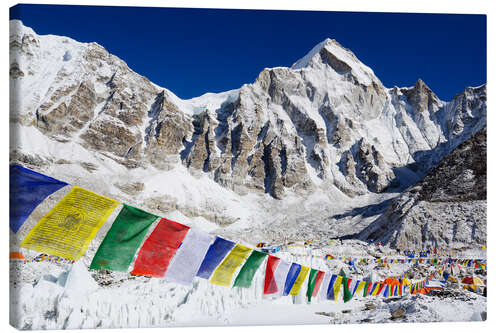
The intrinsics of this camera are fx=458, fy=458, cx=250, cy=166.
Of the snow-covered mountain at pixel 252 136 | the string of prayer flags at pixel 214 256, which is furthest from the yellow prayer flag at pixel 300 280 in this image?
the snow-covered mountain at pixel 252 136

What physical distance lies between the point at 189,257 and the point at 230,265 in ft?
3.29

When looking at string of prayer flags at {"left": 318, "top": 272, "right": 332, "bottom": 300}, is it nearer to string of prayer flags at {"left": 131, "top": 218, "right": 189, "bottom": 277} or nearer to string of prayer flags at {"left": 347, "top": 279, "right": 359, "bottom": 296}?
string of prayer flags at {"left": 347, "top": 279, "right": 359, "bottom": 296}

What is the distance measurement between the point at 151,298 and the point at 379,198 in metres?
58.6

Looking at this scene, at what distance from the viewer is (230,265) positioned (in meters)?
8.37

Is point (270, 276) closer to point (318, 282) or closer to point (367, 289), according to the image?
point (318, 282)

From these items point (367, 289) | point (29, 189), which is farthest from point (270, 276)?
point (29, 189)

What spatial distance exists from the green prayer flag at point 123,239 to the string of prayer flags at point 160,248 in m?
0.31

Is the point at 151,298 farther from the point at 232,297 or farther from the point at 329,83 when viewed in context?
the point at 329,83

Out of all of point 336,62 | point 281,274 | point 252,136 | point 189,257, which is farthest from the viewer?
point 336,62

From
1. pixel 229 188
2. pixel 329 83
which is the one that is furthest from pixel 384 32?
pixel 329 83

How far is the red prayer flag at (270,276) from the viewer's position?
9.46 m

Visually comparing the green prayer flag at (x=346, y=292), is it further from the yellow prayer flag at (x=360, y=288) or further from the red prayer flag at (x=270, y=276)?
the red prayer flag at (x=270, y=276)

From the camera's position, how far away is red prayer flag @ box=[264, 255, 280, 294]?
9461 mm

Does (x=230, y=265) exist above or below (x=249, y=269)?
above
